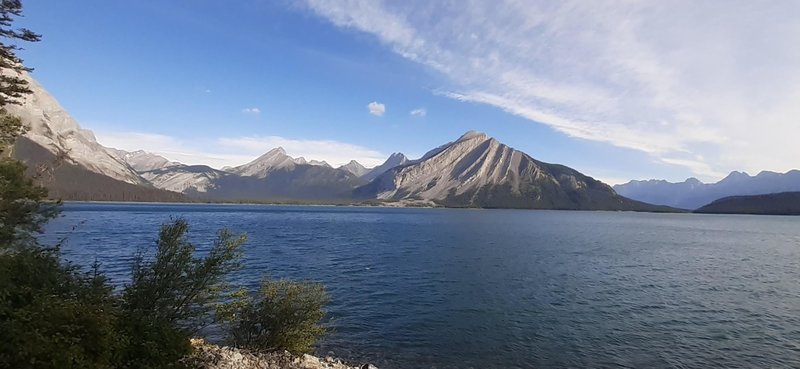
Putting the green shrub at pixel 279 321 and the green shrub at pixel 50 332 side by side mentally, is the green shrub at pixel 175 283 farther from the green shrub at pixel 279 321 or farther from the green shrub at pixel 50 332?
the green shrub at pixel 50 332

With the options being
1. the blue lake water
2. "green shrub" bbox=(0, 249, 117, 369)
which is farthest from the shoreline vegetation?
the blue lake water

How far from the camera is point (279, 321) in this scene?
30.7 m

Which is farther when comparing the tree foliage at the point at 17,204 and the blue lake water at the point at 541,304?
the blue lake water at the point at 541,304

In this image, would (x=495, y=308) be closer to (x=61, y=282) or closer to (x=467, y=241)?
(x=61, y=282)

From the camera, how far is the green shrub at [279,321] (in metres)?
30.2

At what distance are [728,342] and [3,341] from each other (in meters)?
56.9

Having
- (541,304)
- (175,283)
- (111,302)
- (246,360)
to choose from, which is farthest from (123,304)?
(541,304)

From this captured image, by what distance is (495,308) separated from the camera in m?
55.8

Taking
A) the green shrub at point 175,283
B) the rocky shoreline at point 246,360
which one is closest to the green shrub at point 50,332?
the green shrub at point 175,283

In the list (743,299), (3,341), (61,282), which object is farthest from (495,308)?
(3,341)

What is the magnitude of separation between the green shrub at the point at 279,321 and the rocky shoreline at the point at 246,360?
71.2 inches

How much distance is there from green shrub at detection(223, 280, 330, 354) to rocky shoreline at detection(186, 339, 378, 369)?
1.81 metres

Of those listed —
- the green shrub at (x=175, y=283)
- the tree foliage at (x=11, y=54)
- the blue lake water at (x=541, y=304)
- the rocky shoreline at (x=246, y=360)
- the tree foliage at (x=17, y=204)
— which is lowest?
the blue lake water at (x=541, y=304)

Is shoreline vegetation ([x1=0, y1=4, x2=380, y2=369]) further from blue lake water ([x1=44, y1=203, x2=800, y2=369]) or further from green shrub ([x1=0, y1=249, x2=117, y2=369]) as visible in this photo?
blue lake water ([x1=44, y1=203, x2=800, y2=369])
